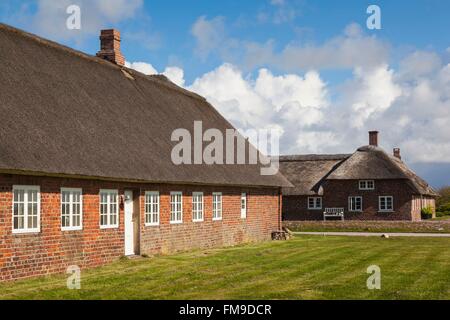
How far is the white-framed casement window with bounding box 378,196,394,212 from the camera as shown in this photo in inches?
1971

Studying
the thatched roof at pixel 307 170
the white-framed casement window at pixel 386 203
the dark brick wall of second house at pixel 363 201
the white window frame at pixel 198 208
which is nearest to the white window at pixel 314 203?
the dark brick wall of second house at pixel 363 201

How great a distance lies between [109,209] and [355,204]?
34581mm

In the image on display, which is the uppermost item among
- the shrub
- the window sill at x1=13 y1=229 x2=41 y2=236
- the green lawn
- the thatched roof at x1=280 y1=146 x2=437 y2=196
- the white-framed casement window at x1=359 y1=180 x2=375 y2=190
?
the thatched roof at x1=280 y1=146 x2=437 y2=196

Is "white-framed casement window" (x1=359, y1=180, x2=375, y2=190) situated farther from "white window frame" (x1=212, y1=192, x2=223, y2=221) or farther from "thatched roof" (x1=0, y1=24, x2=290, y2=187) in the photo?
"white window frame" (x1=212, y1=192, x2=223, y2=221)

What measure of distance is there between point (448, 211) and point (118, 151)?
51157mm

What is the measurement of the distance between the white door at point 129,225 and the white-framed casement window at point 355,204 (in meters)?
32.8

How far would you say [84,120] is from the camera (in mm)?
19578

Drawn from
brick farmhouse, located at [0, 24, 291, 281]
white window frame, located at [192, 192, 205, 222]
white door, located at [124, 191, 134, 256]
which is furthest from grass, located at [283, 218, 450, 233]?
white door, located at [124, 191, 134, 256]

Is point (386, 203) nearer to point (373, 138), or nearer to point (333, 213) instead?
point (333, 213)

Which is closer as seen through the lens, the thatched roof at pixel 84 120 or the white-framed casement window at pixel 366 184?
the thatched roof at pixel 84 120

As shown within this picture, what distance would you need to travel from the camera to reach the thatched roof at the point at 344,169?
49969mm

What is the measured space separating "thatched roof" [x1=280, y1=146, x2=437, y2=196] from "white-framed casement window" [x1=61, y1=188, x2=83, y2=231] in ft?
115

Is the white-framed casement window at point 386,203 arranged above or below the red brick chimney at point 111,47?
below

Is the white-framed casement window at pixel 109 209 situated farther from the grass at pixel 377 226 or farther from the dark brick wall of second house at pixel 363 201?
A: the dark brick wall of second house at pixel 363 201
